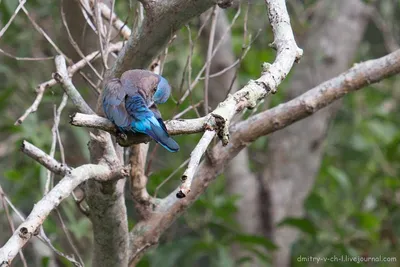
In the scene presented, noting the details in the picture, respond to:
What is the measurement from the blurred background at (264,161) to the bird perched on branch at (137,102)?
168 cm

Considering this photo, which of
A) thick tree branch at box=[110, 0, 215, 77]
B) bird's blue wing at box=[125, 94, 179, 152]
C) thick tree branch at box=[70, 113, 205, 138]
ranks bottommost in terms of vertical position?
thick tree branch at box=[70, 113, 205, 138]

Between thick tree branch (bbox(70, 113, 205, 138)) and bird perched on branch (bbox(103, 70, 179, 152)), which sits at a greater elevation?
bird perched on branch (bbox(103, 70, 179, 152))

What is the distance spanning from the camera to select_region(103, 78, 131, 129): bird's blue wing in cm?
201

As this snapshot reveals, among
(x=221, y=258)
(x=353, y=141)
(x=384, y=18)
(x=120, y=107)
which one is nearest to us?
(x=120, y=107)

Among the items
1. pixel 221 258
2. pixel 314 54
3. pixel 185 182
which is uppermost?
pixel 314 54

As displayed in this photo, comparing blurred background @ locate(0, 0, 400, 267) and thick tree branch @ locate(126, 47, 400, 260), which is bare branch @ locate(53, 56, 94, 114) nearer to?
thick tree branch @ locate(126, 47, 400, 260)

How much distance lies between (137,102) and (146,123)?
7.3 inches

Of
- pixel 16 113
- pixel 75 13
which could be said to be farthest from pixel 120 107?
pixel 16 113

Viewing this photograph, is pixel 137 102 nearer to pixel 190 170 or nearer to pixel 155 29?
→ pixel 155 29

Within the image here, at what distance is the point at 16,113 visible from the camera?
16.3ft

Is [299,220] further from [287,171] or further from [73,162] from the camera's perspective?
[73,162]

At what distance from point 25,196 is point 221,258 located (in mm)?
1095

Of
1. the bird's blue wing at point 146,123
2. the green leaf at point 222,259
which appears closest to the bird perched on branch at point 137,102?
the bird's blue wing at point 146,123

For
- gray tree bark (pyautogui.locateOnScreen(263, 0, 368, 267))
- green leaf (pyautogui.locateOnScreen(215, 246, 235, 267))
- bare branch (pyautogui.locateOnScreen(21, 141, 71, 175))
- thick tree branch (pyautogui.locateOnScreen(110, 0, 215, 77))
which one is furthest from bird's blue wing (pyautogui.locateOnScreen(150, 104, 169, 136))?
gray tree bark (pyautogui.locateOnScreen(263, 0, 368, 267))
